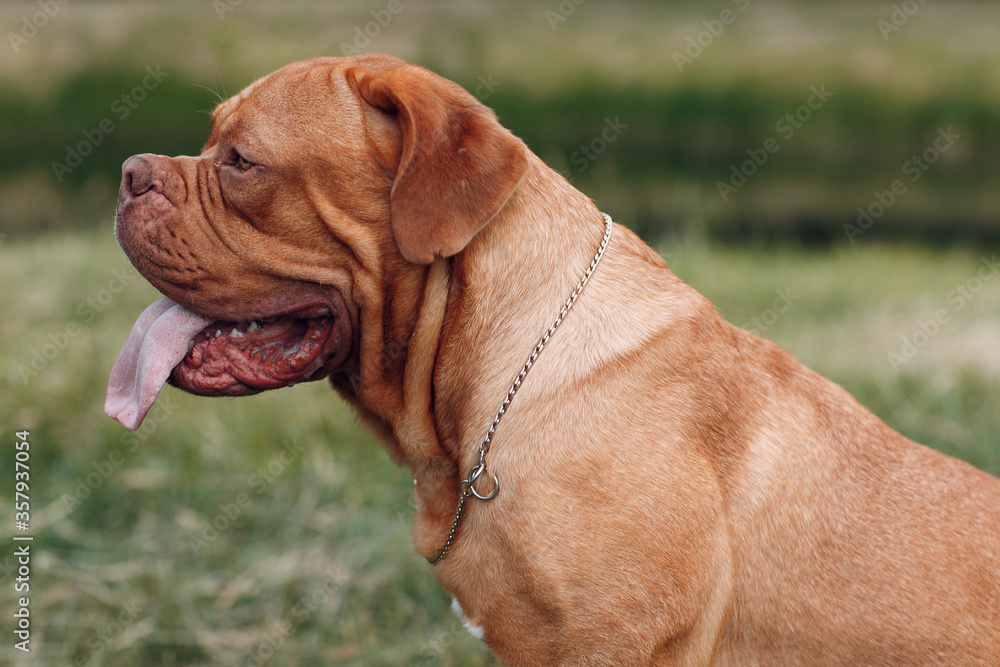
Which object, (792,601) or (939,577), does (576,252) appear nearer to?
(792,601)

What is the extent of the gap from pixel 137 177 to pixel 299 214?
0.60m

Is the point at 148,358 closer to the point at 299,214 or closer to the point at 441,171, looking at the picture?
the point at 299,214

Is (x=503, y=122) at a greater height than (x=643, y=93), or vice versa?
(x=643, y=93)

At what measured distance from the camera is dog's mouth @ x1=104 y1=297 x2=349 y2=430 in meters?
2.81

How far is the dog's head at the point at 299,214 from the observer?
8.42ft

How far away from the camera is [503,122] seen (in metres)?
10.3

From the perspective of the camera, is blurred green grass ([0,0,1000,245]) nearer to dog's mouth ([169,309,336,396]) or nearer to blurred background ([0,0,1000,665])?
blurred background ([0,0,1000,665])

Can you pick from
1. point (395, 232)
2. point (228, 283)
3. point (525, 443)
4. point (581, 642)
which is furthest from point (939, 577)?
point (228, 283)

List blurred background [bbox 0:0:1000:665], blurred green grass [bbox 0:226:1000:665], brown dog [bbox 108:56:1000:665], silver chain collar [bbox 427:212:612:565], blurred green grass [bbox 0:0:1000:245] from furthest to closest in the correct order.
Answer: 1. blurred green grass [bbox 0:0:1000:245]
2. blurred background [bbox 0:0:1000:665]
3. blurred green grass [bbox 0:226:1000:665]
4. silver chain collar [bbox 427:212:612:565]
5. brown dog [bbox 108:56:1000:665]

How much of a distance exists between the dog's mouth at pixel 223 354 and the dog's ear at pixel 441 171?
46 centimetres

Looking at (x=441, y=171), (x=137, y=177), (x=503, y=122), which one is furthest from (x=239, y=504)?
(x=503, y=122)

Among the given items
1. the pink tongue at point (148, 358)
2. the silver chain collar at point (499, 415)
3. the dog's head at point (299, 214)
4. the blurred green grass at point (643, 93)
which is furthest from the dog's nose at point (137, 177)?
the blurred green grass at point (643, 93)

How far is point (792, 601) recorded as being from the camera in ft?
8.41

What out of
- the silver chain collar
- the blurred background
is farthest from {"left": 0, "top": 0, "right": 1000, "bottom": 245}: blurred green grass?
the silver chain collar
